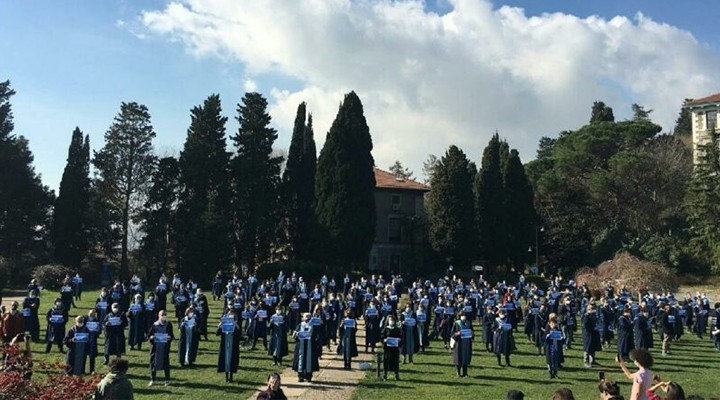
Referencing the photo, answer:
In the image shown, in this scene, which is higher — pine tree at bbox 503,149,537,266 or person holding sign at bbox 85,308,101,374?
pine tree at bbox 503,149,537,266

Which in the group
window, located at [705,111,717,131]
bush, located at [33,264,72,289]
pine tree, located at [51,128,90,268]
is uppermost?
window, located at [705,111,717,131]

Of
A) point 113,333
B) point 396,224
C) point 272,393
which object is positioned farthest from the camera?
point 396,224

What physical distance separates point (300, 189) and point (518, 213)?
17631mm

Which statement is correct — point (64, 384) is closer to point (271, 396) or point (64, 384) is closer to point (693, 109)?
point (271, 396)

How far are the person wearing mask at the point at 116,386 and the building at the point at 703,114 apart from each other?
196 ft

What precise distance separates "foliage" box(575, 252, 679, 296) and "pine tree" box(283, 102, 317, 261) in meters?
18.6

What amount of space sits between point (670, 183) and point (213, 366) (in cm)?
4502

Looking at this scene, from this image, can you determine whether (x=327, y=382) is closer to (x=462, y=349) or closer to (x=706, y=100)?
(x=462, y=349)

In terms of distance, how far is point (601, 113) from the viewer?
7456cm

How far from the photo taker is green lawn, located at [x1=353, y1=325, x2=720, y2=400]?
14.7 m

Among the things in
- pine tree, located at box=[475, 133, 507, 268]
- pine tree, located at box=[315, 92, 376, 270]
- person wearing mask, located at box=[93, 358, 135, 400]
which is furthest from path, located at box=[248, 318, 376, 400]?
pine tree, located at box=[475, 133, 507, 268]

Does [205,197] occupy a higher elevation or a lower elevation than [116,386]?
higher

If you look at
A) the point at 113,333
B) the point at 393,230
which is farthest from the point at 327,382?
the point at 393,230

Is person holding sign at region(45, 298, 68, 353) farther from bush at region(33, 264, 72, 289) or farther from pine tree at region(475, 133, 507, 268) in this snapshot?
pine tree at region(475, 133, 507, 268)
